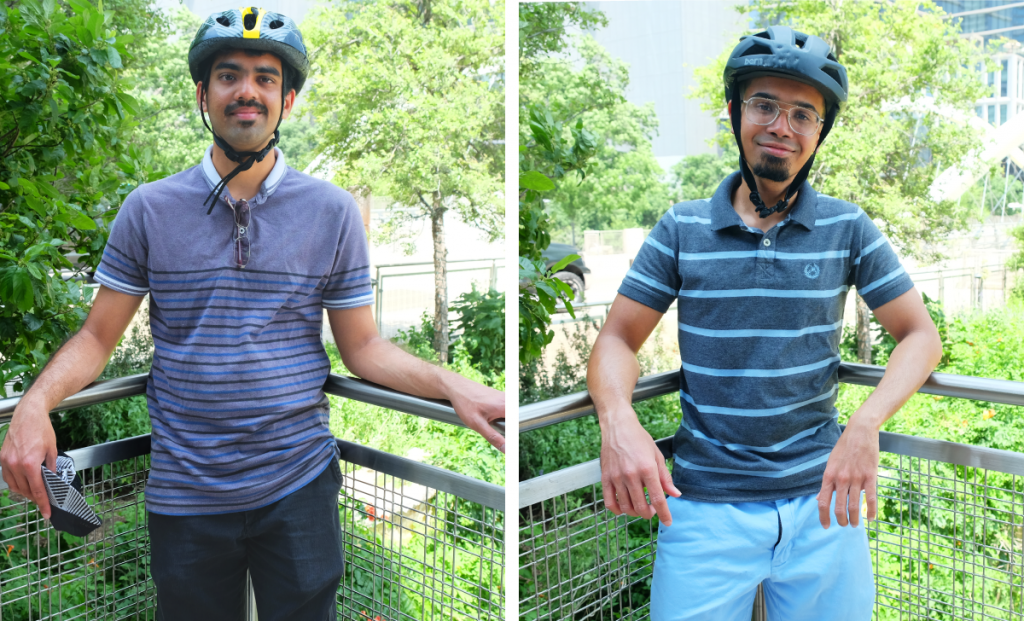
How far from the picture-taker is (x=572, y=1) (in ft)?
15.7

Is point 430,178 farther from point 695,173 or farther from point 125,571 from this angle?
point 125,571

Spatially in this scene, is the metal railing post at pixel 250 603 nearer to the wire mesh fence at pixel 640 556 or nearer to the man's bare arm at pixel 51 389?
the man's bare arm at pixel 51 389

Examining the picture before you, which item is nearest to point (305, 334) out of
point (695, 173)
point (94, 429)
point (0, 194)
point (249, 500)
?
point (249, 500)

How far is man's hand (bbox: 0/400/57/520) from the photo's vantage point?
1.07 m

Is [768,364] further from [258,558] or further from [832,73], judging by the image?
[258,558]

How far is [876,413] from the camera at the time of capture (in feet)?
3.53

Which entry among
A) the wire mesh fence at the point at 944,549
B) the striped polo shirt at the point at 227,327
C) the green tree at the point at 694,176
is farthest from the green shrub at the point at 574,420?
the striped polo shirt at the point at 227,327

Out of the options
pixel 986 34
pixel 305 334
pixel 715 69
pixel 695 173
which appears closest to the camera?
pixel 305 334

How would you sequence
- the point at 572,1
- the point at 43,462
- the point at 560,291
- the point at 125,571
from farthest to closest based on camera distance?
1. the point at 572,1
2. the point at 560,291
3. the point at 125,571
4. the point at 43,462

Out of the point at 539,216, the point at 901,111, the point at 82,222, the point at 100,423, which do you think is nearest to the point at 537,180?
the point at 539,216

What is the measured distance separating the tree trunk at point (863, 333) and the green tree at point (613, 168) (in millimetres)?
2057

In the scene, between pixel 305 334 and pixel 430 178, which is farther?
pixel 430 178

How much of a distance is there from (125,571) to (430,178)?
576 cm

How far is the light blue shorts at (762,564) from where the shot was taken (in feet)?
3.70
